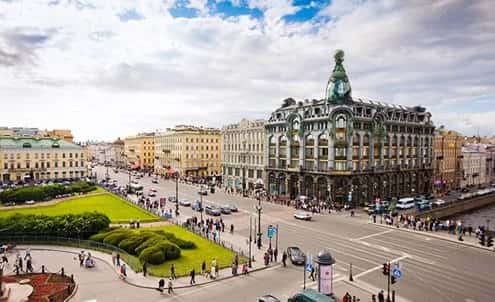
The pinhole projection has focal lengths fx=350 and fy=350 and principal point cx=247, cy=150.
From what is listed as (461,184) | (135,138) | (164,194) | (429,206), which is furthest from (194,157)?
(461,184)

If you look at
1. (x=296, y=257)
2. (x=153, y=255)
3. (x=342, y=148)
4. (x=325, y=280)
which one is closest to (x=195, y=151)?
(x=342, y=148)

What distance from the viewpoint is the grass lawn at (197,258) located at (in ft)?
90.5

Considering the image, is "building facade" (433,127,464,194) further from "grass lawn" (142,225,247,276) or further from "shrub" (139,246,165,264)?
"shrub" (139,246,165,264)

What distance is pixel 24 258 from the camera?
29.8 metres

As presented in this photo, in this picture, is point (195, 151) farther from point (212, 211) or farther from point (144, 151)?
point (212, 211)

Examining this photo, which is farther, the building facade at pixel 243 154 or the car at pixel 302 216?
the building facade at pixel 243 154

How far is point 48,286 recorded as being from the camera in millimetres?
24391

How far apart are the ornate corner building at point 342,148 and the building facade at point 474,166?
37.1 metres

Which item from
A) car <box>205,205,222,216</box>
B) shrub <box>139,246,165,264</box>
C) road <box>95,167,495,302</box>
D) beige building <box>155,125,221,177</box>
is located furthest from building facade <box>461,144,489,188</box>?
shrub <box>139,246,165,264</box>

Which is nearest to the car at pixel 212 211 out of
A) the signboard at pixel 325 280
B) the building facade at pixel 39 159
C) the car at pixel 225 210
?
the car at pixel 225 210

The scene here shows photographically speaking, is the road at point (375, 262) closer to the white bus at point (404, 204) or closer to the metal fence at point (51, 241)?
the metal fence at point (51, 241)

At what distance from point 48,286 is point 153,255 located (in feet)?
24.7

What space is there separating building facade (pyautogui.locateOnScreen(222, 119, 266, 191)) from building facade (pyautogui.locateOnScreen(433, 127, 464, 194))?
4692 centimetres

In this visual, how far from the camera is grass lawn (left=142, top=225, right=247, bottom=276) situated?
2758cm
